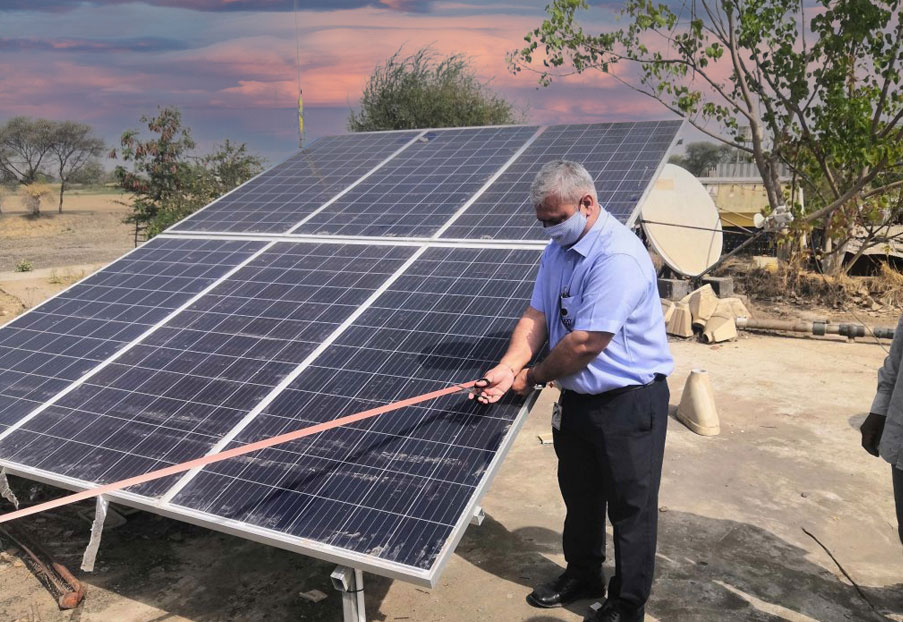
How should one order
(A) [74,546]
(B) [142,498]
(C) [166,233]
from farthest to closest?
1. (C) [166,233]
2. (A) [74,546]
3. (B) [142,498]

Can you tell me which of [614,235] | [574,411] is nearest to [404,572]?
[574,411]

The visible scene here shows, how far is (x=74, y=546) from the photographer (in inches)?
232

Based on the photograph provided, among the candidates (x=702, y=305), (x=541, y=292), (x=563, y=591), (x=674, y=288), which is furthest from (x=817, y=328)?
(x=541, y=292)

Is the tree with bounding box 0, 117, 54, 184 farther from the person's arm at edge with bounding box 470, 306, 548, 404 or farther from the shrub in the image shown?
the person's arm at edge with bounding box 470, 306, 548, 404

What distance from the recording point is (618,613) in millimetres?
4488

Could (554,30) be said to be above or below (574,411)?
above

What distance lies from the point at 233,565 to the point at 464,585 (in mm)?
1801

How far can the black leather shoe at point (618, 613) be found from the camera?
448 cm

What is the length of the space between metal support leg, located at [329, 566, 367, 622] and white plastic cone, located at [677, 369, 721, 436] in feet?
17.6

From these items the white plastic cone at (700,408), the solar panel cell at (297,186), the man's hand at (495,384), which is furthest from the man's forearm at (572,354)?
the white plastic cone at (700,408)

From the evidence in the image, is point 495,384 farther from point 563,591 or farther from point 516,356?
point 563,591

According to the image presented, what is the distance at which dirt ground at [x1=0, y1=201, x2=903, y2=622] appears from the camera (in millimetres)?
4988

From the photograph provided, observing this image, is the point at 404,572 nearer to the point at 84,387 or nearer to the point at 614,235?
the point at 614,235

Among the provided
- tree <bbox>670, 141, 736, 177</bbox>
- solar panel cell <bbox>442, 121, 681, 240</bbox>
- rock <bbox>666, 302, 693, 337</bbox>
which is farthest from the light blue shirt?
tree <bbox>670, 141, 736, 177</bbox>
